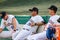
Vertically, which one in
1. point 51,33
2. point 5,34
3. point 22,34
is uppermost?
point 51,33

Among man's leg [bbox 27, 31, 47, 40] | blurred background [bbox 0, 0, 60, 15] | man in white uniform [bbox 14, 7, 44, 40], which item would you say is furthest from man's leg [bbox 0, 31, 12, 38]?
blurred background [bbox 0, 0, 60, 15]

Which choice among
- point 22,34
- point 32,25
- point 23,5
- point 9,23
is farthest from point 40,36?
point 23,5

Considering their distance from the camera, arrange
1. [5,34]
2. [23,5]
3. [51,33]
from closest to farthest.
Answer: [51,33]
[5,34]
[23,5]

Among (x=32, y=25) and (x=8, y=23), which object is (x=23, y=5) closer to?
(x=8, y=23)

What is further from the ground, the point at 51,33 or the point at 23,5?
the point at 51,33

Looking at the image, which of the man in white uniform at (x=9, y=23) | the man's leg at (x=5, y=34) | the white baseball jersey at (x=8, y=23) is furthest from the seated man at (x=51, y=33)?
the man's leg at (x=5, y=34)

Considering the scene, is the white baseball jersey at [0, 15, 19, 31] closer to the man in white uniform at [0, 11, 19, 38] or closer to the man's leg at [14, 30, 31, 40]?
the man in white uniform at [0, 11, 19, 38]

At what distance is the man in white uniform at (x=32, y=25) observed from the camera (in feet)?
31.1

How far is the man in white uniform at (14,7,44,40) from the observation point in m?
9.49

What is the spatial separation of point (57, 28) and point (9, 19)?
223cm

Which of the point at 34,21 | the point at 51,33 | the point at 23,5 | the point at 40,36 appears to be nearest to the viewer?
the point at 51,33

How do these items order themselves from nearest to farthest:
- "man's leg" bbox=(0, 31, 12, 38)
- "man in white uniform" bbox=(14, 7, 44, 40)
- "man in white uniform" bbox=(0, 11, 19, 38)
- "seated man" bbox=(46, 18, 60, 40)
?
"seated man" bbox=(46, 18, 60, 40) < "man in white uniform" bbox=(14, 7, 44, 40) < "man in white uniform" bbox=(0, 11, 19, 38) < "man's leg" bbox=(0, 31, 12, 38)

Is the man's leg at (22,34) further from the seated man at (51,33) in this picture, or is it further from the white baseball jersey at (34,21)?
the seated man at (51,33)

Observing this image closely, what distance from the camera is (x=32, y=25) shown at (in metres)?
9.55
